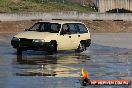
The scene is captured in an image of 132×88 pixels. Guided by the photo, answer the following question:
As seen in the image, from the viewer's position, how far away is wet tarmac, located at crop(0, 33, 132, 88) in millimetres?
17062

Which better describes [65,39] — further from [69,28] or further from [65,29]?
[69,28]

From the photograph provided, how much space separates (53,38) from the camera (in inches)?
1057

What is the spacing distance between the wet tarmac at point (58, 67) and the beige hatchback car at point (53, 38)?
40 cm

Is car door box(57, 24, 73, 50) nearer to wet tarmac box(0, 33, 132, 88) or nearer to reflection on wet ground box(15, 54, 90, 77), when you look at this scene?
wet tarmac box(0, 33, 132, 88)

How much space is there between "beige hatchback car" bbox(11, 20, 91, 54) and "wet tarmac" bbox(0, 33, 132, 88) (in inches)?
15.7

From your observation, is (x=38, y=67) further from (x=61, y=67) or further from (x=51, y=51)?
(x=51, y=51)

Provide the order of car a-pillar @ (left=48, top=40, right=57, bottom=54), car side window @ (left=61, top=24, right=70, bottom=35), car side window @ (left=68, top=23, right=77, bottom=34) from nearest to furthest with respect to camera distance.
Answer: car a-pillar @ (left=48, top=40, right=57, bottom=54) → car side window @ (left=61, top=24, right=70, bottom=35) → car side window @ (left=68, top=23, right=77, bottom=34)

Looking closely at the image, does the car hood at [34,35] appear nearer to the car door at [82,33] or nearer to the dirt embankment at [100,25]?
the car door at [82,33]

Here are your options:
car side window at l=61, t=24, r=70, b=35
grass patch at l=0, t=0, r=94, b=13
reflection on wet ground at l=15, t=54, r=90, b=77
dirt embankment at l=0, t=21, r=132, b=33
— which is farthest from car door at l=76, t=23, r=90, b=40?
grass patch at l=0, t=0, r=94, b=13

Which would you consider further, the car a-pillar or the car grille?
the car a-pillar

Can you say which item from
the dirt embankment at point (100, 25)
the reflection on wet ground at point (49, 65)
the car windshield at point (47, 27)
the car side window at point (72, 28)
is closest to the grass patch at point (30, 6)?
the dirt embankment at point (100, 25)

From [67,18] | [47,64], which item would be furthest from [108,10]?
[47,64]

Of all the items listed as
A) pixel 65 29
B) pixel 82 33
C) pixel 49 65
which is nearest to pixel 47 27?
pixel 65 29

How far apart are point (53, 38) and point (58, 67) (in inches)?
215
